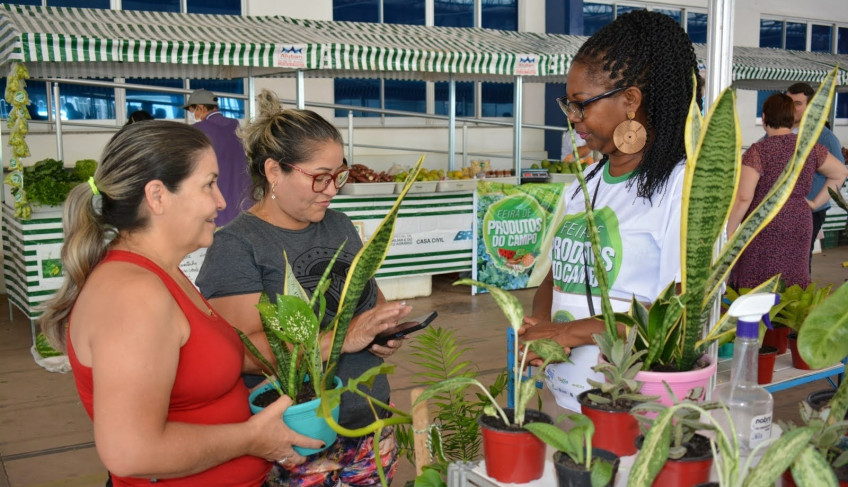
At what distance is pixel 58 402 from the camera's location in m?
4.20

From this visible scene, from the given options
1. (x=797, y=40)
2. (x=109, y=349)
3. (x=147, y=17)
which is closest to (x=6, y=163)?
(x=147, y=17)

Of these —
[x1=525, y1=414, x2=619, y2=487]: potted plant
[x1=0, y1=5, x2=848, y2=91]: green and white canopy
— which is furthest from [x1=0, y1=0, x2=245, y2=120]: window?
[x1=525, y1=414, x2=619, y2=487]: potted plant

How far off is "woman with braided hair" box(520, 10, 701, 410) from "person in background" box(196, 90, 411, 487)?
0.46 metres

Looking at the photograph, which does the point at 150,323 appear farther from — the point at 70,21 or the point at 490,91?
the point at 490,91

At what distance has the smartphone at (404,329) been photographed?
1.69m

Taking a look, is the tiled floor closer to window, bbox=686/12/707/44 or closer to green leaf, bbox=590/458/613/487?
green leaf, bbox=590/458/613/487

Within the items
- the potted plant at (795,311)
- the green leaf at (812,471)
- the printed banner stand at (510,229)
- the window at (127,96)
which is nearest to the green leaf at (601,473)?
the green leaf at (812,471)

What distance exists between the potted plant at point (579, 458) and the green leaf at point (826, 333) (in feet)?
1.03

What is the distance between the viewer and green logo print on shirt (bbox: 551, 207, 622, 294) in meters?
1.62

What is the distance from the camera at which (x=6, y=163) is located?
7.69 meters

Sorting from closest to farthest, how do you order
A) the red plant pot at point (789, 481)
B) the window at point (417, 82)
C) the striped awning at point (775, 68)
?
1. the red plant pot at point (789, 481)
2. the striped awning at point (775, 68)
3. the window at point (417, 82)

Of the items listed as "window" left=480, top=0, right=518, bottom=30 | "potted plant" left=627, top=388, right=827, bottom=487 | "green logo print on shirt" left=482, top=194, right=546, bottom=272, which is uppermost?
"window" left=480, top=0, right=518, bottom=30

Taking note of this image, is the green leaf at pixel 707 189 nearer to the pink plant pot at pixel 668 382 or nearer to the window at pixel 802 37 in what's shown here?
the pink plant pot at pixel 668 382

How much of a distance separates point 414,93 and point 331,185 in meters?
9.87
